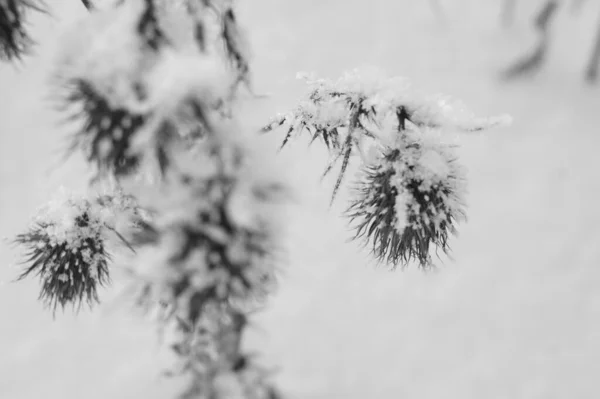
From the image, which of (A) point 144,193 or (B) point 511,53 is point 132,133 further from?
(B) point 511,53

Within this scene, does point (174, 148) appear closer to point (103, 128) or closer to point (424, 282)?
point (103, 128)

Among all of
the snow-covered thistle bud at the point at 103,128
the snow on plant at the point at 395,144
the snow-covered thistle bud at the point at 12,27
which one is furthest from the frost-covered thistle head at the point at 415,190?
the snow-covered thistle bud at the point at 12,27

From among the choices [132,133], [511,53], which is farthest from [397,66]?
[132,133]

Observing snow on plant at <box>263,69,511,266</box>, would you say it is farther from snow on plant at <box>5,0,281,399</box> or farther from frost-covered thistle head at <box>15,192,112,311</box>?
frost-covered thistle head at <box>15,192,112,311</box>

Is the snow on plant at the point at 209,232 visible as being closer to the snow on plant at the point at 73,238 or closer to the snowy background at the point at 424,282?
the snow on plant at the point at 73,238

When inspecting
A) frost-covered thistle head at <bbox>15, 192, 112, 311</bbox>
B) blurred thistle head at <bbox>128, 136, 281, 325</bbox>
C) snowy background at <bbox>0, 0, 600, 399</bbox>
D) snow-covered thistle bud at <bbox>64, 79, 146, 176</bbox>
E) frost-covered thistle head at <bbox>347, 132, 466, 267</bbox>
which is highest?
snowy background at <bbox>0, 0, 600, 399</bbox>

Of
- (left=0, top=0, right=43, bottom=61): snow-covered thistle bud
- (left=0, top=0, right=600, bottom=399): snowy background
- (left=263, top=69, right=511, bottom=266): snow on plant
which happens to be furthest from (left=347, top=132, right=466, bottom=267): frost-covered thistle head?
(left=0, top=0, right=600, bottom=399): snowy background
